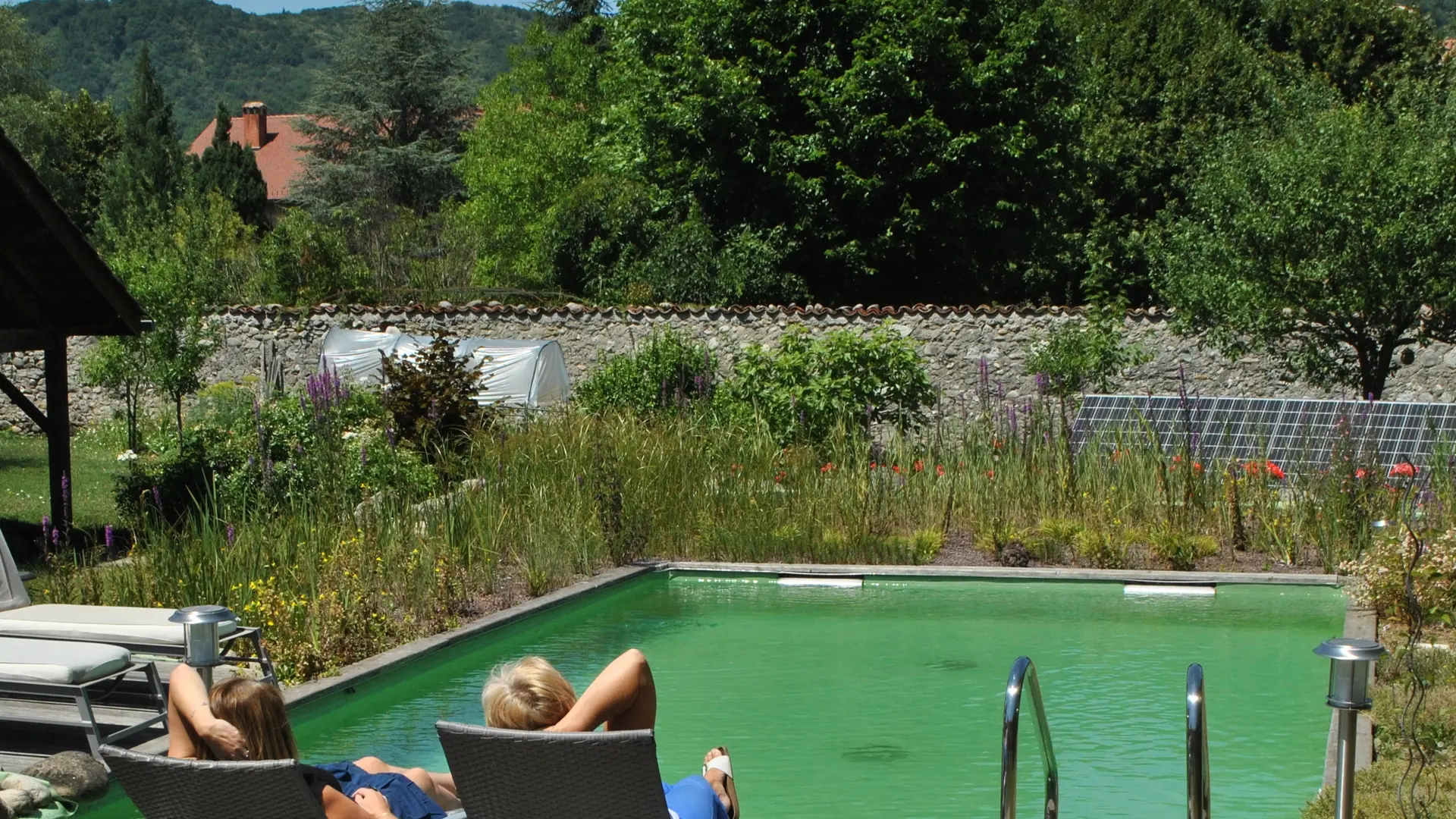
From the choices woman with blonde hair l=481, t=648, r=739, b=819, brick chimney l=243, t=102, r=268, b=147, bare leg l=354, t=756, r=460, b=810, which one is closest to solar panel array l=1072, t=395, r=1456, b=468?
woman with blonde hair l=481, t=648, r=739, b=819

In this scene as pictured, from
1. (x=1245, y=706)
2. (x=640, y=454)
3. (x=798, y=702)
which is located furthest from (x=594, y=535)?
(x=1245, y=706)

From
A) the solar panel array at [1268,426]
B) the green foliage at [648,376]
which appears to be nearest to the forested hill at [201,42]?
the green foliage at [648,376]

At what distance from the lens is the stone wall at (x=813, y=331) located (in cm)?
1842

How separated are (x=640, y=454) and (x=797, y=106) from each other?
42.1 ft

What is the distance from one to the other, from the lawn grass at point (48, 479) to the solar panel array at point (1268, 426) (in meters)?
8.60

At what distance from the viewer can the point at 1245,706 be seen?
693cm

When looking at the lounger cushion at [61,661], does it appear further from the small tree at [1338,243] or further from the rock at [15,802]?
the small tree at [1338,243]

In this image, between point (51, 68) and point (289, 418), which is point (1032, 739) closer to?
point (289, 418)

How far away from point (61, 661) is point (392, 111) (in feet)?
134

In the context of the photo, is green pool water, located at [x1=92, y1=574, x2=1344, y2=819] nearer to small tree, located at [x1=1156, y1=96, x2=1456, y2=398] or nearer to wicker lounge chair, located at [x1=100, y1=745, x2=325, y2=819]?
wicker lounge chair, located at [x1=100, y1=745, x2=325, y2=819]

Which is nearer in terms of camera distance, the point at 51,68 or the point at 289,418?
the point at 289,418

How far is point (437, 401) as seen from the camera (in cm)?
1229

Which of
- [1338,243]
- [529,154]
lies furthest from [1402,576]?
[529,154]

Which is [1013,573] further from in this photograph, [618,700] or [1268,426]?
[618,700]
